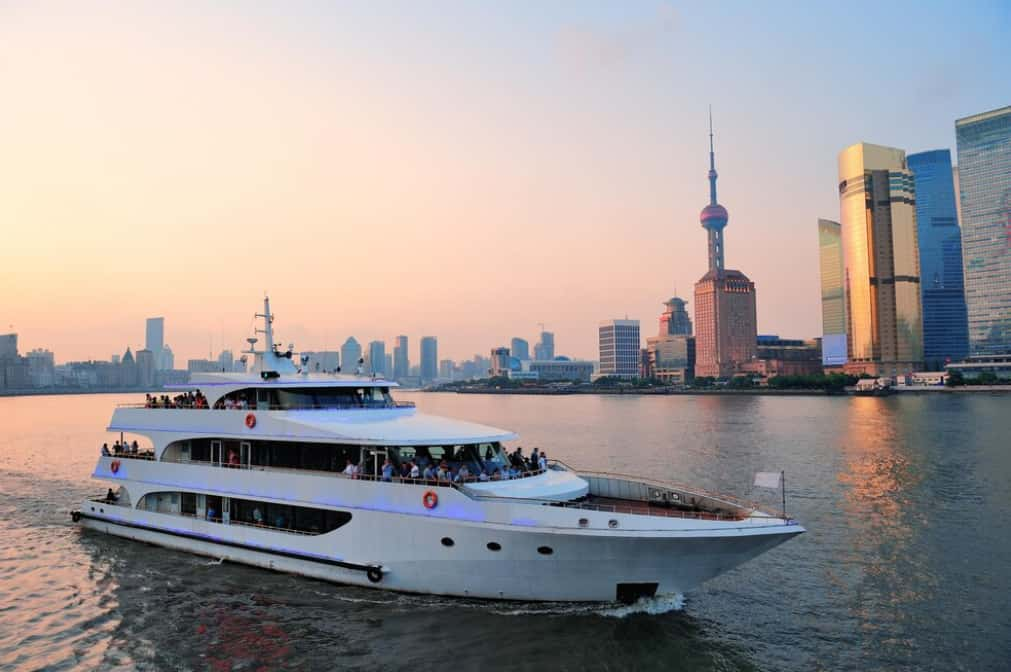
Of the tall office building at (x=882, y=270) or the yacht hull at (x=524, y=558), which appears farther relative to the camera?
the tall office building at (x=882, y=270)

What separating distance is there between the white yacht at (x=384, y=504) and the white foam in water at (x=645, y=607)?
24 cm

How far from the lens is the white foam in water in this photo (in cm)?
1470

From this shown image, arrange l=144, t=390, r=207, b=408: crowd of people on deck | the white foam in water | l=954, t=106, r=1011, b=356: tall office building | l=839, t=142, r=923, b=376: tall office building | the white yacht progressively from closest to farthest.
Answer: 1. the white yacht
2. the white foam in water
3. l=144, t=390, r=207, b=408: crowd of people on deck
4. l=839, t=142, r=923, b=376: tall office building
5. l=954, t=106, r=1011, b=356: tall office building

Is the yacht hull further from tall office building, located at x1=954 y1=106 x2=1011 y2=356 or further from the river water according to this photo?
tall office building, located at x1=954 y1=106 x2=1011 y2=356

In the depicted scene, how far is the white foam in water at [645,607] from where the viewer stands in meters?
14.7

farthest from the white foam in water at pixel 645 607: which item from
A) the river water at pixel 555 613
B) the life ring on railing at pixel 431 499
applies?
the life ring on railing at pixel 431 499

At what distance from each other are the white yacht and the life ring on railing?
23 mm

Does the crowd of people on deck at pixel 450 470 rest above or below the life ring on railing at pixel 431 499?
above

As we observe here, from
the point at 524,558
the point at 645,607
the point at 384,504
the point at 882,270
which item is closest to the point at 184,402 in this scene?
the point at 384,504

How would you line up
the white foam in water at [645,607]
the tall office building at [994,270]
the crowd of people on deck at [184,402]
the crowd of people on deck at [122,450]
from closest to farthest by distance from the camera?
1. the white foam in water at [645,607]
2. the crowd of people on deck at [184,402]
3. the crowd of people on deck at [122,450]
4. the tall office building at [994,270]

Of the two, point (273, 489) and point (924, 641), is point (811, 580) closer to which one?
point (924, 641)

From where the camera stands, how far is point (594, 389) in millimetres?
197750

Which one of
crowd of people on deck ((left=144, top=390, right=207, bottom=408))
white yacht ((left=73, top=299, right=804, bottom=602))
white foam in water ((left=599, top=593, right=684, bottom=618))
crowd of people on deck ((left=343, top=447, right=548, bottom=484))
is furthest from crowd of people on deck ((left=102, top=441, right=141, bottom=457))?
white foam in water ((left=599, top=593, right=684, bottom=618))

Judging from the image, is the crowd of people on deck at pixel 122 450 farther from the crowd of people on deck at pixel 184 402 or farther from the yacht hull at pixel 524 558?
the yacht hull at pixel 524 558
